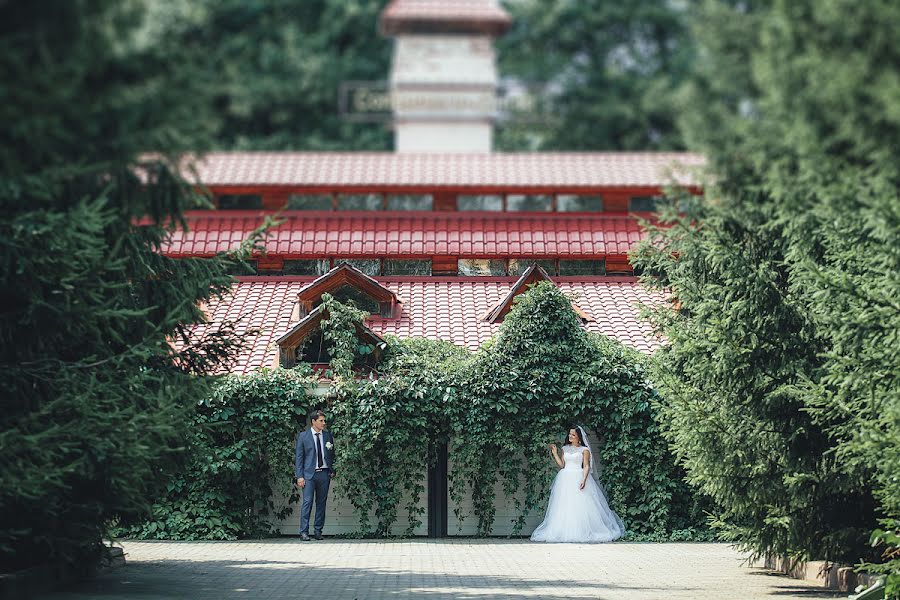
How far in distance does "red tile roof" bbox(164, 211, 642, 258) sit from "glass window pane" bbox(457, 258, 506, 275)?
204 mm

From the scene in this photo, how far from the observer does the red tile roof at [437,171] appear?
30312 millimetres

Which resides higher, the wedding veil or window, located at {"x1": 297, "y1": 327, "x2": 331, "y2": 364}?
window, located at {"x1": 297, "y1": 327, "x2": 331, "y2": 364}

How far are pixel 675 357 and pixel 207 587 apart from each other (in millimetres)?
5861

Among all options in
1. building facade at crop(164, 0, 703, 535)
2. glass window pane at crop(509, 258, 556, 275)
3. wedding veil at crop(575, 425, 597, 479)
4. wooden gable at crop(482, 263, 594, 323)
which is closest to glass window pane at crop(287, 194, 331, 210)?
building facade at crop(164, 0, 703, 535)

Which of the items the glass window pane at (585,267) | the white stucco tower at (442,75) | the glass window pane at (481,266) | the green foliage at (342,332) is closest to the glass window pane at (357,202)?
the glass window pane at (481,266)

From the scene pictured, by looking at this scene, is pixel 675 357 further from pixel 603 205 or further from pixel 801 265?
pixel 603 205

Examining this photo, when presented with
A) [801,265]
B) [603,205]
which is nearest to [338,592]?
[801,265]

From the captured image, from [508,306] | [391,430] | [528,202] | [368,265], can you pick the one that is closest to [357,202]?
[368,265]

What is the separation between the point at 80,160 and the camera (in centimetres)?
826

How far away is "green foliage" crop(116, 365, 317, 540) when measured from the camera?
69.8 ft

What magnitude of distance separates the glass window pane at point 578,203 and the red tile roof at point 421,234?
1.29ft

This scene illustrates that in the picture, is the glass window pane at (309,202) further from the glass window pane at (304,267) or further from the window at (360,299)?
the window at (360,299)

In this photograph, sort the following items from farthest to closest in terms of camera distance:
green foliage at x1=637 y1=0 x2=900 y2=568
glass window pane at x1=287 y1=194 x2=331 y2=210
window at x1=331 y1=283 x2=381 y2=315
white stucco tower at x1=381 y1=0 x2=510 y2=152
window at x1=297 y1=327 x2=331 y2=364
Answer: white stucco tower at x1=381 y1=0 x2=510 y2=152
glass window pane at x1=287 y1=194 x2=331 y2=210
window at x1=331 y1=283 x2=381 y2=315
window at x1=297 y1=327 x2=331 y2=364
green foliage at x1=637 y1=0 x2=900 y2=568

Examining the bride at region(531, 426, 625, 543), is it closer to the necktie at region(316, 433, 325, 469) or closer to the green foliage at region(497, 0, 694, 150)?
the necktie at region(316, 433, 325, 469)
